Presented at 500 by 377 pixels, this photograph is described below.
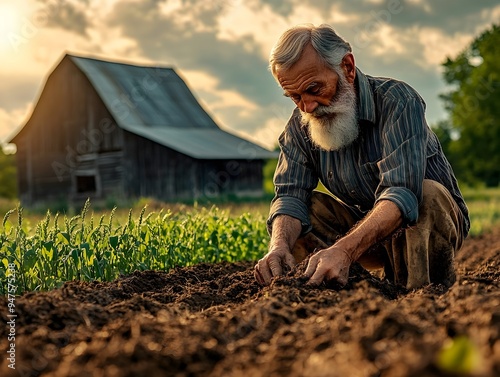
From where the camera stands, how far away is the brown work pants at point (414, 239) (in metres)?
3.68

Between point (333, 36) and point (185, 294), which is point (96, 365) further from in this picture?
point (333, 36)

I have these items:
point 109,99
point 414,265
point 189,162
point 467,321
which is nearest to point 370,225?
point 414,265

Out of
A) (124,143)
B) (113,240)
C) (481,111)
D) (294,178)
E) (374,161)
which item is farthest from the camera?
(481,111)

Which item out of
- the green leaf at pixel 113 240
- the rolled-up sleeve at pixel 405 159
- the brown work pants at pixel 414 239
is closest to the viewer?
the rolled-up sleeve at pixel 405 159

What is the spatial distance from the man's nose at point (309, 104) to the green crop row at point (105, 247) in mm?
1342

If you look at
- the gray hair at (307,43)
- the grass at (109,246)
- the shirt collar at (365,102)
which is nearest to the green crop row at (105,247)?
the grass at (109,246)

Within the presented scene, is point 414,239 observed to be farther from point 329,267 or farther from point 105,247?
point 105,247

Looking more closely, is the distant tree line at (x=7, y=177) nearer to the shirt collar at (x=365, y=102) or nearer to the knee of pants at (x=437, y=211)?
the shirt collar at (x=365, y=102)

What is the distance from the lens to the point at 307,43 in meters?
3.71

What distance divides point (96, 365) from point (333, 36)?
257cm

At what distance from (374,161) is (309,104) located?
1.70ft

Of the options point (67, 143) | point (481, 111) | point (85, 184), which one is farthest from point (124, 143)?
point (481, 111)

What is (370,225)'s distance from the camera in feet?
11.0

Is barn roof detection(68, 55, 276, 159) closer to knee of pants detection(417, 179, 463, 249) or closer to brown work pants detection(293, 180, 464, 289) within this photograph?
brown work pants detection(293, 180, 464, 289)
